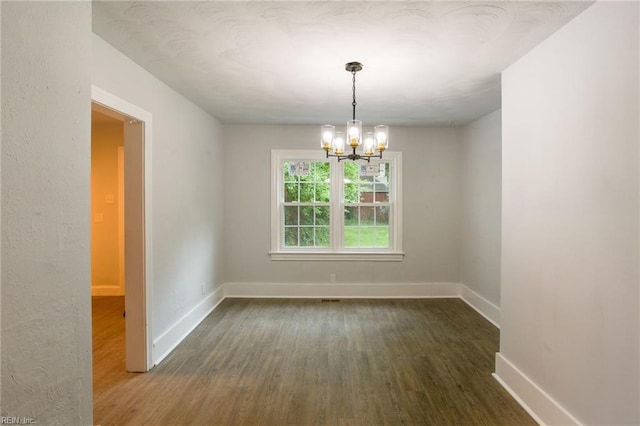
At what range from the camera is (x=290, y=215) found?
528 centimetres

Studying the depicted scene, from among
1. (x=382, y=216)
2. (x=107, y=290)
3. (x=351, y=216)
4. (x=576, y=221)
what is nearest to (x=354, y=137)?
(x=576, y=221)

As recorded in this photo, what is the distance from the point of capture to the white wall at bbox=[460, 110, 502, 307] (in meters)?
4.13

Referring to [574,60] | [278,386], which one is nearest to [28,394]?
[278,386]

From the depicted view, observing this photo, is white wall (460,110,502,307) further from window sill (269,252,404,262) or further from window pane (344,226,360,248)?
window pane (344,226,360,248)

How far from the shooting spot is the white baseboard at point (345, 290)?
17.0 feet

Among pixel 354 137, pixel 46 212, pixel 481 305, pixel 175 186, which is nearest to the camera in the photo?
pixel 46 212

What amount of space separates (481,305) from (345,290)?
1.82 m

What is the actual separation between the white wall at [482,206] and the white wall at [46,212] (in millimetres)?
4009

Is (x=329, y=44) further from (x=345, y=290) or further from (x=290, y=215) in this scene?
(x=345, y=290)

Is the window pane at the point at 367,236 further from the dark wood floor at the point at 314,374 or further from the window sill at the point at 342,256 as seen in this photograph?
the dark wood floor at the point at 314,374

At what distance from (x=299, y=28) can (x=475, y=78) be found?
67.9 inches

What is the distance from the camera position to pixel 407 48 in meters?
2.46

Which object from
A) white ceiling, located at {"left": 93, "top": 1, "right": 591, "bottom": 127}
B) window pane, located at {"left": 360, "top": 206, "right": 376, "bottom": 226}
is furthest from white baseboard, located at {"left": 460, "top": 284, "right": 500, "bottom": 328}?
white ceiling, located at {"left": 93, "top": 1, "right": 591, "bottom": 127}

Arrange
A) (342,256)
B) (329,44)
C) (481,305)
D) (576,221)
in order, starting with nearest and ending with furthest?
(576,221) → (329,44) → (481,305) → (342,256)
